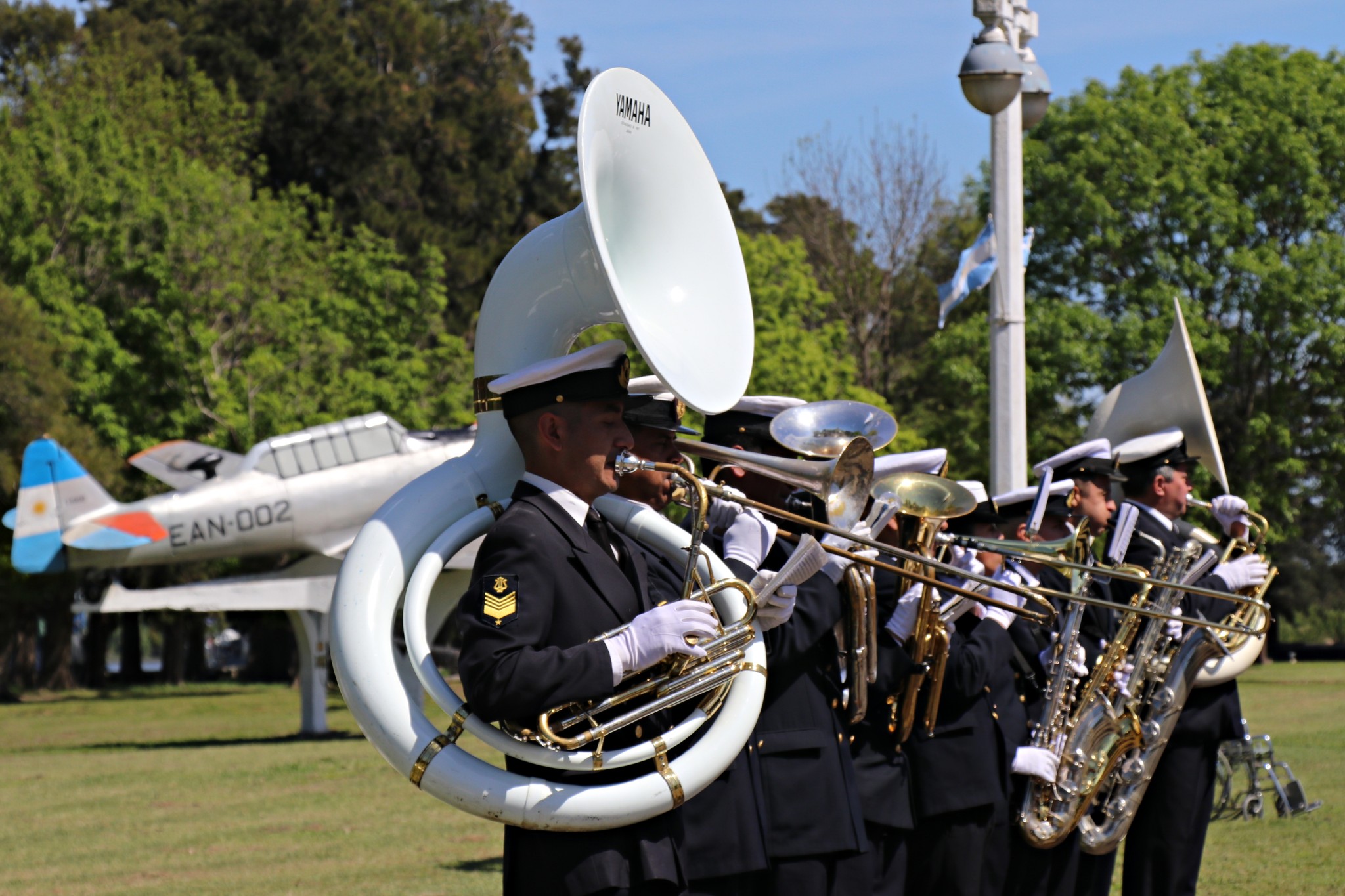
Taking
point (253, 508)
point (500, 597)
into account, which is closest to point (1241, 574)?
point (500, 597)

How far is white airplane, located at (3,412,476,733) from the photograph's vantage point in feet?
74.0

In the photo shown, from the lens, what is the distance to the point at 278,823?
→ 1145 centimetres

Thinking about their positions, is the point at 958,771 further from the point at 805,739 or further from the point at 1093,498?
the point at 1093,498

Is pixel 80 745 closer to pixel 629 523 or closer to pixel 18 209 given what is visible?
pixel 18 209

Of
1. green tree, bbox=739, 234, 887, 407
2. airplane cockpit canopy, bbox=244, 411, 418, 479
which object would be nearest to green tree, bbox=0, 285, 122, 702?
airplane cockpit canopy, bbox=244, 411, 418, 479

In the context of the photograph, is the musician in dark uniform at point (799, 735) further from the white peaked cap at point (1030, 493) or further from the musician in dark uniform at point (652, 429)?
the white peaked cap at point (1030, 493)

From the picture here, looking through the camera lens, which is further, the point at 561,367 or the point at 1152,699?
the point at 1152,699

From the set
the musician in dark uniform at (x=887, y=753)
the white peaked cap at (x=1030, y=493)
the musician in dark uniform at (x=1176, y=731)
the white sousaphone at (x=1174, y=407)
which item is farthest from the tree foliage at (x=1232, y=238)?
the musician in dark uniform at (x=887, y=753)

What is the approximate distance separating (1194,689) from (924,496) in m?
3.00

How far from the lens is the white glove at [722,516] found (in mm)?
4680

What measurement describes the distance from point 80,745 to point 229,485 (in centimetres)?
478

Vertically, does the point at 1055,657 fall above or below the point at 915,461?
below

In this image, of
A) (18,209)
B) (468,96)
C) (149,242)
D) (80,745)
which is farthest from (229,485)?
(468,96)

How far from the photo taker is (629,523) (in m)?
3.95
